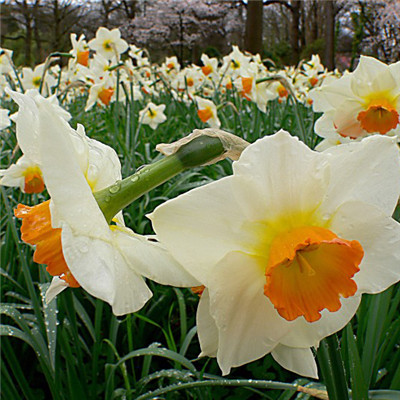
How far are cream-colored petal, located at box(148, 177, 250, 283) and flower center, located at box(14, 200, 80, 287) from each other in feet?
0.45

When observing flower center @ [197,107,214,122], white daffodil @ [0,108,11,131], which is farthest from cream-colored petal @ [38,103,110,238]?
flower center @ [197,107,214,122]

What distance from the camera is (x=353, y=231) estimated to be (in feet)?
1.88

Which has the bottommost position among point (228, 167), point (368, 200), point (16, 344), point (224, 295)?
point (16, 344)

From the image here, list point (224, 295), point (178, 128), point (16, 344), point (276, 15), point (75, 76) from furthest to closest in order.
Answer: point (276, 15) < point (75, 76) < point (178, 128) < point (16, 344) < point (224, 295)

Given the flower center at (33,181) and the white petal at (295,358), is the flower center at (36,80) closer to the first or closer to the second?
the flower center at (33,181)

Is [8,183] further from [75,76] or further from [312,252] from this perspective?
[75,76]

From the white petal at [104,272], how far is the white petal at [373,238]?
265mm

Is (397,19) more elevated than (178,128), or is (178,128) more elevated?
(397,19)

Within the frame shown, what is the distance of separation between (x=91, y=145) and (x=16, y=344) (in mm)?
1321

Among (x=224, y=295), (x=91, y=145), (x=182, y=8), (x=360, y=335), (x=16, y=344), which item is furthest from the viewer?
(x=182, y=8)

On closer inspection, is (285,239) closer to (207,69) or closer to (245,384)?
(245,384)

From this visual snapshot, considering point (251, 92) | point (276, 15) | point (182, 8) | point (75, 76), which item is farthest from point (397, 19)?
point (251, 92)

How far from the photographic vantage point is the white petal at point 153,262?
0.53 m

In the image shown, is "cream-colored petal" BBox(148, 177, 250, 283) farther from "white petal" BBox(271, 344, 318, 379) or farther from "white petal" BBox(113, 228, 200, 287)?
"white petal" BBox(271, 344, 318, 379)
